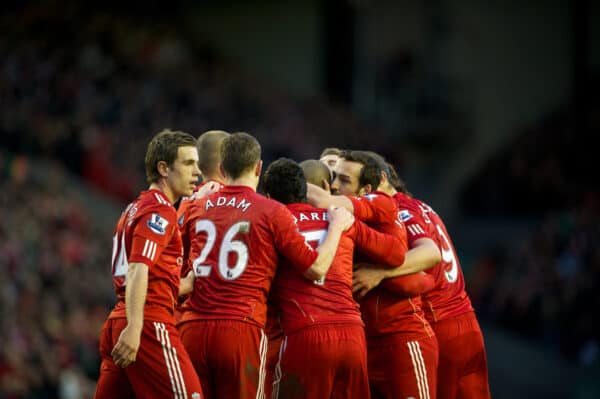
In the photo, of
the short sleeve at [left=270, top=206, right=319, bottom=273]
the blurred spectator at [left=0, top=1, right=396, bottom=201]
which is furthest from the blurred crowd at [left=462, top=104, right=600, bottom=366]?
the short sleeve at [left=270, top=206, right=319, bottom=273]

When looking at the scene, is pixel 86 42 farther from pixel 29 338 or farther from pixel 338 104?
pixel 29 338

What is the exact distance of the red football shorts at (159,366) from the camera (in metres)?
5.91

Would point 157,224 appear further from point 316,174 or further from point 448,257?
point 448,257

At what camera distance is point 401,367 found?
22.0 ft

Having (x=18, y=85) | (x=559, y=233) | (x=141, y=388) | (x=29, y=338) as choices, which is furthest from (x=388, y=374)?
(x=18, y=85)

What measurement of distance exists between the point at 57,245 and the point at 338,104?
1291 centimetres

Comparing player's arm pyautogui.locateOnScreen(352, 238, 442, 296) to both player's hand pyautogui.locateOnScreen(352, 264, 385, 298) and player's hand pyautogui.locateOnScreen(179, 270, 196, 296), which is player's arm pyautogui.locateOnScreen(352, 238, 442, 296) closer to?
player's hand pyautogui.locateOnScreen(352, 264, 385, 298)

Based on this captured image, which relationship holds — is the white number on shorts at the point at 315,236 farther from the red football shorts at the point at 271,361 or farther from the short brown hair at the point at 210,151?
the short brown hair at the point at 210,151

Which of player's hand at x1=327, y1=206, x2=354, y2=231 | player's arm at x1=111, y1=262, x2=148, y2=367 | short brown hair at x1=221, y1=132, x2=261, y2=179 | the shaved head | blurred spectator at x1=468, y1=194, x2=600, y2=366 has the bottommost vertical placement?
blurred spectator at x1=468, y1=194, x2=600, y2=366

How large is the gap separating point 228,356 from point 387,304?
1358 mm

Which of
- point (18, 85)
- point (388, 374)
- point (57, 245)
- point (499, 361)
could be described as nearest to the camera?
point (388, 374)

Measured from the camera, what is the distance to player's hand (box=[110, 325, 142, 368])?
5.80m

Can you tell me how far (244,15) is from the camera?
94.3ft

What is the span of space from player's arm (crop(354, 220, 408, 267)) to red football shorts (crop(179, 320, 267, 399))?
0.96m
